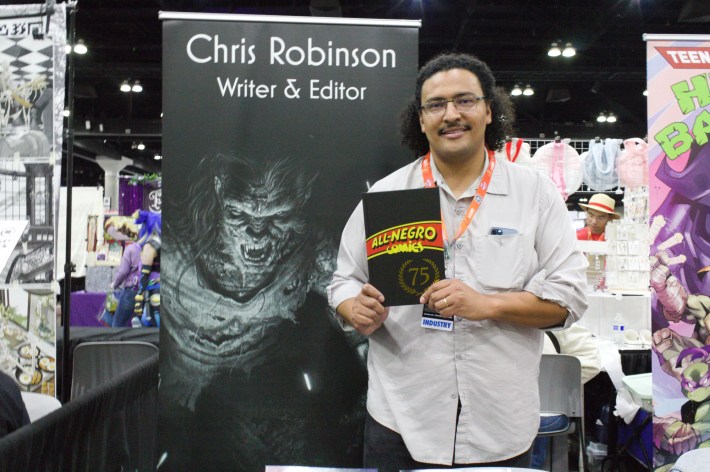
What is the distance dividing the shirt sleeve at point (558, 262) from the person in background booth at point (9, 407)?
144 cm

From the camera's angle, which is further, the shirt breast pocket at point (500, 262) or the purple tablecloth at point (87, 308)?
the purple tablecloth at point (87, 308)

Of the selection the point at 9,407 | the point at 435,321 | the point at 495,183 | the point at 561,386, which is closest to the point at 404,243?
the point at 435,321

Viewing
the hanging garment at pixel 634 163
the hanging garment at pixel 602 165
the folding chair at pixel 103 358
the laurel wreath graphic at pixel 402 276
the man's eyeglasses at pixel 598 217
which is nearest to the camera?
the laurel wreath graphic at pixel 402 276

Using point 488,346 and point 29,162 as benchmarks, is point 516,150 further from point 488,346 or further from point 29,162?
point 29,162

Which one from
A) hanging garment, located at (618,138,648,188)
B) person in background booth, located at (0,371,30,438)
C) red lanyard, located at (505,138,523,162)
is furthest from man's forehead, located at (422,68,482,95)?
hanging garment, located at (618,138,648,188)

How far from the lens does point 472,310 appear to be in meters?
1.45

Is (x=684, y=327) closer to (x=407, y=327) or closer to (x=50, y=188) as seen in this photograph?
(x=407, y=327)

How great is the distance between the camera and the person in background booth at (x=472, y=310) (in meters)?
1.52

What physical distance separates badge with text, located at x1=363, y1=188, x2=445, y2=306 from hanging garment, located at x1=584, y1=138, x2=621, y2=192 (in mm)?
3713

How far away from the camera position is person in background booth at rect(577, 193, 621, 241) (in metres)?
4.98

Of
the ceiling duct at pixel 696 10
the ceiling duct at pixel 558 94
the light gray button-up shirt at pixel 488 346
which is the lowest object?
the light gray button-up shirt at pixel 488 346

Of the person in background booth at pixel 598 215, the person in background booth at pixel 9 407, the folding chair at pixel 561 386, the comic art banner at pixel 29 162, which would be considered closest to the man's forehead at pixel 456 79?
the person in background booth at pixel 9 407

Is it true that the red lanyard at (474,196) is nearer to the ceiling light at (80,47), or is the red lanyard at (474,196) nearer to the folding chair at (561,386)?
the folding chair at (561,386)

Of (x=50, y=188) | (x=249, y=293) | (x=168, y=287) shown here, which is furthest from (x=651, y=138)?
(x=50, y=188)
